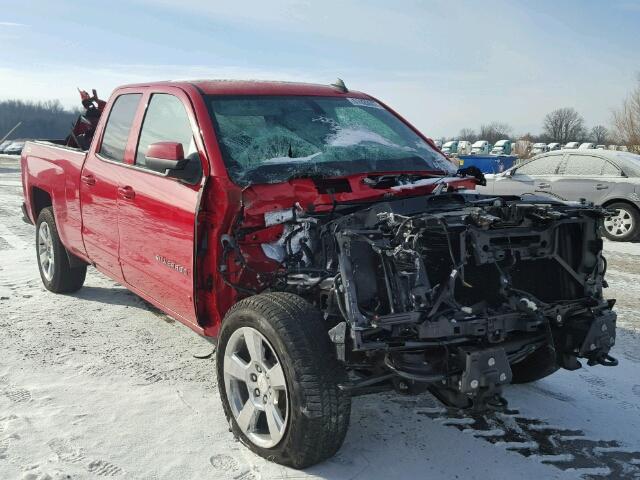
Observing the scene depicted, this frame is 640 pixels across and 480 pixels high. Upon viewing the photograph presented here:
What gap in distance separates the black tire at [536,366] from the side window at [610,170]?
7.76 metres

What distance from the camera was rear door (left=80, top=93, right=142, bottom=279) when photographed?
4398 mm

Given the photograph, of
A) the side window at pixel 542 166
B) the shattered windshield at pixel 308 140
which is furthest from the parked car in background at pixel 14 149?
the shattered windshield at pixel 308 140

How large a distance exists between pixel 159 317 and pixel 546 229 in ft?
11.9

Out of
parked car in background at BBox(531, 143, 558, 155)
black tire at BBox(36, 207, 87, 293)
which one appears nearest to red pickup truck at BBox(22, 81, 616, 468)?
black tire at BBox(36, 207, 87, 293)

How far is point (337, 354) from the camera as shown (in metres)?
2.75

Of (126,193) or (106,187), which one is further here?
(106,187)

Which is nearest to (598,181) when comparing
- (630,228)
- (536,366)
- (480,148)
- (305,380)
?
(630,228)

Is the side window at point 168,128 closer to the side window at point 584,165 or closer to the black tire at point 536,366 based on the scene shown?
the black tire at point 536,366

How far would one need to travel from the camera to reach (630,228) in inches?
400

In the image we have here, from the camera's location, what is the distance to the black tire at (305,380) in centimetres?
270

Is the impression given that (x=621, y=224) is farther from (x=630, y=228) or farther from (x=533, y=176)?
(x=533, y=176)

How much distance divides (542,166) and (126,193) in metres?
9.05

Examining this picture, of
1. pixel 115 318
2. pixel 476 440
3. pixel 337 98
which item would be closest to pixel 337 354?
pixel 476 440

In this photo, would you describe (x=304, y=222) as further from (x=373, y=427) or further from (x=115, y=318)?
(x=115, y=318)
